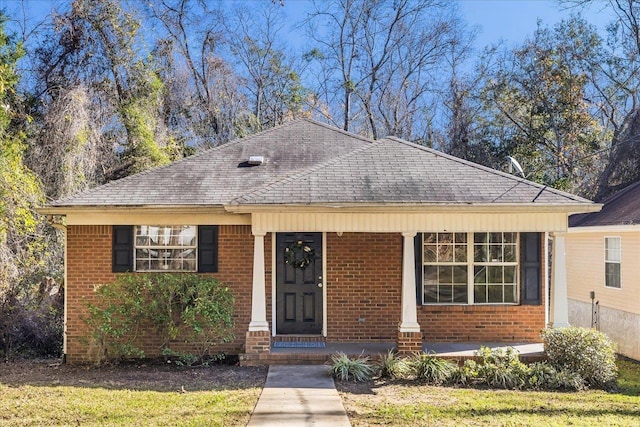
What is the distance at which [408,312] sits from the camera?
8.97 m

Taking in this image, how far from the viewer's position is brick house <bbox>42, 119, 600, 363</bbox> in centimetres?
899

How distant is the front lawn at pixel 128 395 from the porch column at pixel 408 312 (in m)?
2.30

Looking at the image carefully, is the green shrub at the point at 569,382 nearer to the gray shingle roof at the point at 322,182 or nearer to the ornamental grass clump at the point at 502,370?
the ornamental grass clump at the point at 502,370

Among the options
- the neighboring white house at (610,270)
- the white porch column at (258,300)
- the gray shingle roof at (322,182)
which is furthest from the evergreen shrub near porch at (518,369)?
the neighboring white house at (610,270)

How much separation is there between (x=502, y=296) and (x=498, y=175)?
7.63 ft

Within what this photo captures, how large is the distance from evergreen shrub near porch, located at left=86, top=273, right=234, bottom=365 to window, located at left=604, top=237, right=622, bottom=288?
341 inches

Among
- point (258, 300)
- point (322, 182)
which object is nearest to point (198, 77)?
point (322, 182)

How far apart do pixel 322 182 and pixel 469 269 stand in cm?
333

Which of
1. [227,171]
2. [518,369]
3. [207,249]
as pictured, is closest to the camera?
[518,369]

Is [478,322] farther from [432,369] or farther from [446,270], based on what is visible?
[432,369]

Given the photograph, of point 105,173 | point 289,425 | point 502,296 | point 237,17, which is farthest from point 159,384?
point 237,17

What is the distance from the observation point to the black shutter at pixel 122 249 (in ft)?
32.4

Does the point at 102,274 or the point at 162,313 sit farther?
the point at 102,274

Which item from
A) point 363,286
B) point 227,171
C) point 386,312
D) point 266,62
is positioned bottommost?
point 386,312
